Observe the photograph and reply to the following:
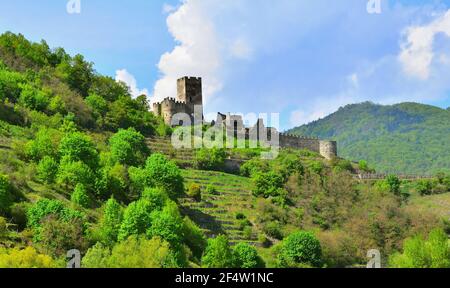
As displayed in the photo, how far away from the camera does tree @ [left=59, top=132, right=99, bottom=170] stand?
5984cm

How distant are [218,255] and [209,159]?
30561 mm

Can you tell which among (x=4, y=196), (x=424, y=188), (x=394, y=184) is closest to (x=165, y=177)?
(x=4, y=196)

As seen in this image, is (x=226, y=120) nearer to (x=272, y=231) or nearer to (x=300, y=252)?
(x=272, y=231)

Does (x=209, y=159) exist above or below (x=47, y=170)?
above

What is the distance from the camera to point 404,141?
17200 centimetres

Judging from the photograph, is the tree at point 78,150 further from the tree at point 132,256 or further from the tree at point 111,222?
the tree at point 132,256

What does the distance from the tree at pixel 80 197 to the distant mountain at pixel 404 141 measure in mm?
94123

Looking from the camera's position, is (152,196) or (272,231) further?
(272,231)

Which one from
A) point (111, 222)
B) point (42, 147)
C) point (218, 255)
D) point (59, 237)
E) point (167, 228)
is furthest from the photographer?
point (42, 147)

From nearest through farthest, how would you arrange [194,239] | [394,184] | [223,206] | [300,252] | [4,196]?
1. [4,196]
2. [194,239]
3. [300,252]
4. [223,206]
5. [394,184]

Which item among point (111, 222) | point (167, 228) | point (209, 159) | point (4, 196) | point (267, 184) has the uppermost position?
point (209, 159)

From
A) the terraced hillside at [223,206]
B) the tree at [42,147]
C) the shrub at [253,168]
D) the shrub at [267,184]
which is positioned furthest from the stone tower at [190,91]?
the tree at [42,147]

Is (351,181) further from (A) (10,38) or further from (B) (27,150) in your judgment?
(A) (10,38)
